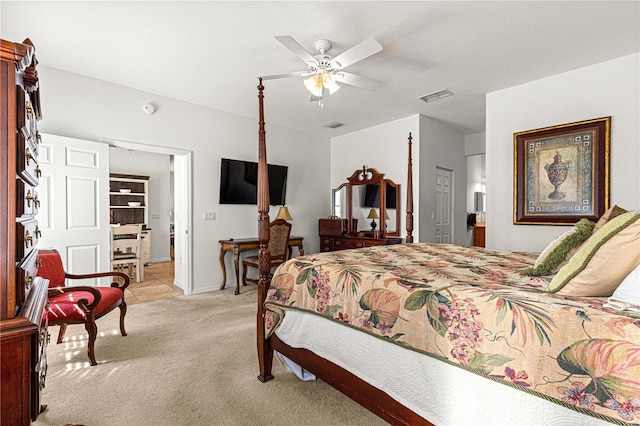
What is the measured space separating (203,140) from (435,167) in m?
3.52

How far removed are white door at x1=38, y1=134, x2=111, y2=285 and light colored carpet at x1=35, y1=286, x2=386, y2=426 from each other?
78 centimetres

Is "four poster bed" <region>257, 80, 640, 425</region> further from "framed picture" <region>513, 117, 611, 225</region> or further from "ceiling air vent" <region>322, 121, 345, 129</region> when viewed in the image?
"ceiling air vent" <region>322, 121, 345, 129</region>

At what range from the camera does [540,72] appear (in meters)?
3.26

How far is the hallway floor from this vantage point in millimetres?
4141

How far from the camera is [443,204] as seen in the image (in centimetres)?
519

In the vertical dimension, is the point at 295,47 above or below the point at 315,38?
below

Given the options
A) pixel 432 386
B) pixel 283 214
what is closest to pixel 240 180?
pixel 283 214

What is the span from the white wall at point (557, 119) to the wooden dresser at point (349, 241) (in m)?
1.36

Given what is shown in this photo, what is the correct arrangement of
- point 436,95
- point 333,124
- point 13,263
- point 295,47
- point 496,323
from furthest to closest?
point 333,124 → point 436,95 → point 295,47 → point 496,323 → point 13,263

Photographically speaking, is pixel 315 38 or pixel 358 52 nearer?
pixel 358 52

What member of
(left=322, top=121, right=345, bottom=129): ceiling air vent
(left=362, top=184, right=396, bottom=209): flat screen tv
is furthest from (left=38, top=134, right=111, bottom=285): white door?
(left=362, top=184, right=396, bottom=209): flat screen tv

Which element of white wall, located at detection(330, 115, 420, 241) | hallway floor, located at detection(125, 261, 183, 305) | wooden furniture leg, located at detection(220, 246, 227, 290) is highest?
white wall, located at detection(330, 115, 420, 241)

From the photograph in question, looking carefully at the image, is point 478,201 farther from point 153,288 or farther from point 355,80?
point 153,288

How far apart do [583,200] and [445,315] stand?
9.76 ft
